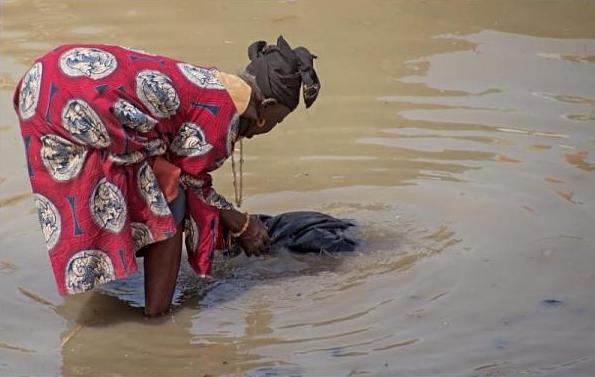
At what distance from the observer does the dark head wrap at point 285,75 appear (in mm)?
4398

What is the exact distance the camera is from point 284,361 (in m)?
4.28

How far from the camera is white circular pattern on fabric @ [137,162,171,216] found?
430 cm

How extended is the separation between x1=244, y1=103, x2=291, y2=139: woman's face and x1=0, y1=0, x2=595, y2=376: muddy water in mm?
753

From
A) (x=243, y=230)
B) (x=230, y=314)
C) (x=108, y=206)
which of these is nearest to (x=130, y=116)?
(x=108, y=206)

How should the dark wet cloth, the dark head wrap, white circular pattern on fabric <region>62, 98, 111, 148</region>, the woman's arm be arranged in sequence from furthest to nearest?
the dark wet cloth → the woman's arm → the dark head wrap → white circular pattern on fabric <region>62, 98, 111, 148</region>

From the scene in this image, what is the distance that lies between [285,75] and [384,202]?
154 cm

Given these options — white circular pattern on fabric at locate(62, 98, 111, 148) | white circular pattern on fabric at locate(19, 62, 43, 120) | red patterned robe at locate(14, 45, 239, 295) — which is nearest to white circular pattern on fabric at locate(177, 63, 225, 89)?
red patterned robe at locate(14, 45, 239, 295)

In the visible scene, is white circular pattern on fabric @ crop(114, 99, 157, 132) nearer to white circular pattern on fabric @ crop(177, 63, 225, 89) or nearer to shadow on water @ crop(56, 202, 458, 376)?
white circular pattern on fabric @ crop(177, 63, 225, 89)

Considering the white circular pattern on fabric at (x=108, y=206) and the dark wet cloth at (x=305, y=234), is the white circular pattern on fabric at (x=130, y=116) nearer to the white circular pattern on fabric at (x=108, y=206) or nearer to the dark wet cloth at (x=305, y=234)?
the white circular pattern on fabric at (x=108, y=206)

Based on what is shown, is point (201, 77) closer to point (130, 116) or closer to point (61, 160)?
point (130, 116)

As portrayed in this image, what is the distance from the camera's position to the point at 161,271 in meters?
4.54

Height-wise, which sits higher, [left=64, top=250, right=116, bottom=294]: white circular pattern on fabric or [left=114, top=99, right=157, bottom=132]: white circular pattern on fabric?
[left=114, top=99, right=157, bottom=132]: white circular pattern on fabric

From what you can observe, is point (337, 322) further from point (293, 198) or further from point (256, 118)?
point (293, 198)

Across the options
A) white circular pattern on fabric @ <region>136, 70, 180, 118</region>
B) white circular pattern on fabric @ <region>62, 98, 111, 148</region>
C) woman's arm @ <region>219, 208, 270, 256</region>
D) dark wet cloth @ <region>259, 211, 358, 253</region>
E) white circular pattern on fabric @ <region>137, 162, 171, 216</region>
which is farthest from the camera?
dark wet cloth @ <region>259, 211, 358, 253</region>
